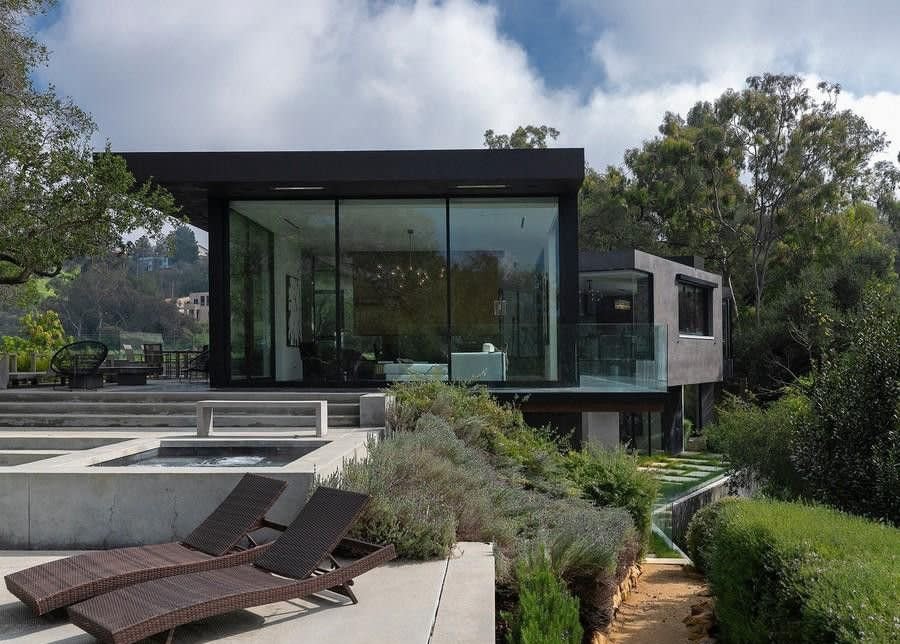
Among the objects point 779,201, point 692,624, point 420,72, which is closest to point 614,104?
point 779,201

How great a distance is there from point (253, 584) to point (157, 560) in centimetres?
87

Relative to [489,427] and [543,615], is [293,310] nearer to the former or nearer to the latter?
[489,427]

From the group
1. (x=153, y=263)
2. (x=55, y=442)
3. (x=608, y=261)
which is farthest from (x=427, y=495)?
(x=153, y=263)

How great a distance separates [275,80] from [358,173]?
6507 mm

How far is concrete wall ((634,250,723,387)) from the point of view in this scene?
2367 centimetres

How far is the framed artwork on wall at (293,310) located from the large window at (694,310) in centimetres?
1502

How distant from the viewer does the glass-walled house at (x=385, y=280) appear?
14547 mm

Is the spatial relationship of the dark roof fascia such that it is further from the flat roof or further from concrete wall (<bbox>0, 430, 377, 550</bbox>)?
concrete wall (<bbox>0, 430, 377, 550</bbox>)

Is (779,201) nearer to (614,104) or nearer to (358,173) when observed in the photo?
(614,104)

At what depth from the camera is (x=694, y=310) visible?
27953mm

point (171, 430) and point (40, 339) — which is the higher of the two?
point (40, 339)

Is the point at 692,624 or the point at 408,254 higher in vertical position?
the point at 408,254

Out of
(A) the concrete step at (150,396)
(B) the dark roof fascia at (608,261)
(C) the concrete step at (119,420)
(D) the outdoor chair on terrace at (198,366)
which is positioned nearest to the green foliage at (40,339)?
(D) the outdoor chair on terrace at (198,366)

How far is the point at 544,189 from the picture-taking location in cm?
1453
